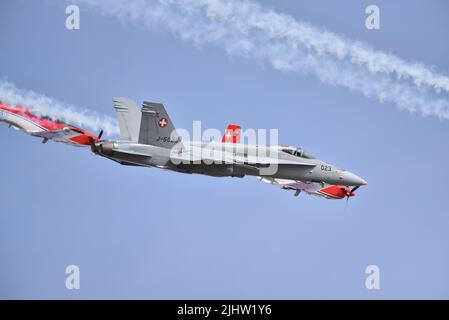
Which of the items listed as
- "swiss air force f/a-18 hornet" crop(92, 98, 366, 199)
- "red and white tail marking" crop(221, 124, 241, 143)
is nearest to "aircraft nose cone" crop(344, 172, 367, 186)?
"swiss air force f/a-18 hornet" crop(92, 98, 366, 199)

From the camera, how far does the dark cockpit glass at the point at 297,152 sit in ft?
187

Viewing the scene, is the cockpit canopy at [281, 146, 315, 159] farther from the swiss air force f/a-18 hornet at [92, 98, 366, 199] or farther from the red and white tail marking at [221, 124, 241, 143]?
the red and white tail marking at [221, 124, 241, 143]

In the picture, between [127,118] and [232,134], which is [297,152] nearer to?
[232,134]

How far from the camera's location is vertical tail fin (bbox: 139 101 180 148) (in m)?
52.4

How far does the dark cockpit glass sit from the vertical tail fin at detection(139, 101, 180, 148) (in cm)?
723

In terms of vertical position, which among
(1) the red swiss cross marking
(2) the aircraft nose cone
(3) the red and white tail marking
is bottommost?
(2) the aircraft nose cone

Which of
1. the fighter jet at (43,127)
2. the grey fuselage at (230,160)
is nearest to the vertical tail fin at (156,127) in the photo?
the grey fuselage at (230,160)

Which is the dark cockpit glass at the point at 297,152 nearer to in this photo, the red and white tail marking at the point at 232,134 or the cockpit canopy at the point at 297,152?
the cockpit canopy at the point at 297,152

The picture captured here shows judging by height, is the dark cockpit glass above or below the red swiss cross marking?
below

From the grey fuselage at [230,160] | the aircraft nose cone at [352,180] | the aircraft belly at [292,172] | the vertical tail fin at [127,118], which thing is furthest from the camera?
the aircraft nose cone at [352,180]

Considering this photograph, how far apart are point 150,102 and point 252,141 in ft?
23.0

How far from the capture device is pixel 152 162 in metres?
52.9

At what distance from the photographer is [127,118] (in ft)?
178
